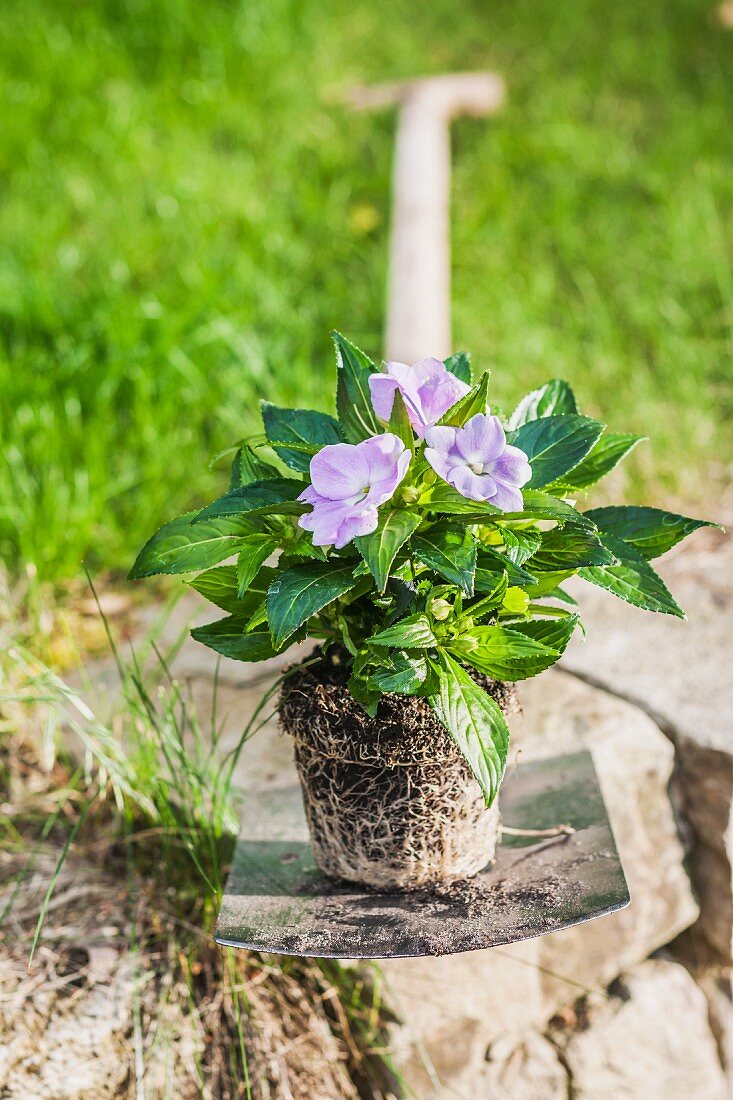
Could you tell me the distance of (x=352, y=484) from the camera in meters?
1.03

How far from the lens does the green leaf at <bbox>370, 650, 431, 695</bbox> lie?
1.10m

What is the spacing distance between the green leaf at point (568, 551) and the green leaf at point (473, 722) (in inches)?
6.2

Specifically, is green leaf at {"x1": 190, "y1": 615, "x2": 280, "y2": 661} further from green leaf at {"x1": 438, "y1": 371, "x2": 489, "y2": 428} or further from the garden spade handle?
the garden spade handle

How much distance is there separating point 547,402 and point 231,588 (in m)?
0.47

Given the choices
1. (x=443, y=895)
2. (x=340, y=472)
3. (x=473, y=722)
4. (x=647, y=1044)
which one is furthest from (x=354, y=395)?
(x=647, y=1044)

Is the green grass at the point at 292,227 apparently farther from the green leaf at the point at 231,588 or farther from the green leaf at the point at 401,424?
the green leaf at the point at 401,424

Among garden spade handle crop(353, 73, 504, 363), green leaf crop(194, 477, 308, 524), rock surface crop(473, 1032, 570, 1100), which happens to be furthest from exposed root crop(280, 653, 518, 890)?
garden spade handle crop(353, 73, 504, 363)

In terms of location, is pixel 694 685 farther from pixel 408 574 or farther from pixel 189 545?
pixel 189 545

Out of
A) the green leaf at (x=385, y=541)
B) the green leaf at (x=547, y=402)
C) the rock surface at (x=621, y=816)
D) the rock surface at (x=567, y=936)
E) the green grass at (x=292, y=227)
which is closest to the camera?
the green leaf at (x=385, y=541)

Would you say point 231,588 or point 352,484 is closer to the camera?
point 352,484

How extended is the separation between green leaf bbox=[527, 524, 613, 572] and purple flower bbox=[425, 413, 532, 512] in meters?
0.11

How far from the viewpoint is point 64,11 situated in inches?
167

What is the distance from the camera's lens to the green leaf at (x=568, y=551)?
1120mm

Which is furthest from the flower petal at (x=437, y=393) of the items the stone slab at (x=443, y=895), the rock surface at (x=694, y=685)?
the rock surface at (x=694, y=685)
